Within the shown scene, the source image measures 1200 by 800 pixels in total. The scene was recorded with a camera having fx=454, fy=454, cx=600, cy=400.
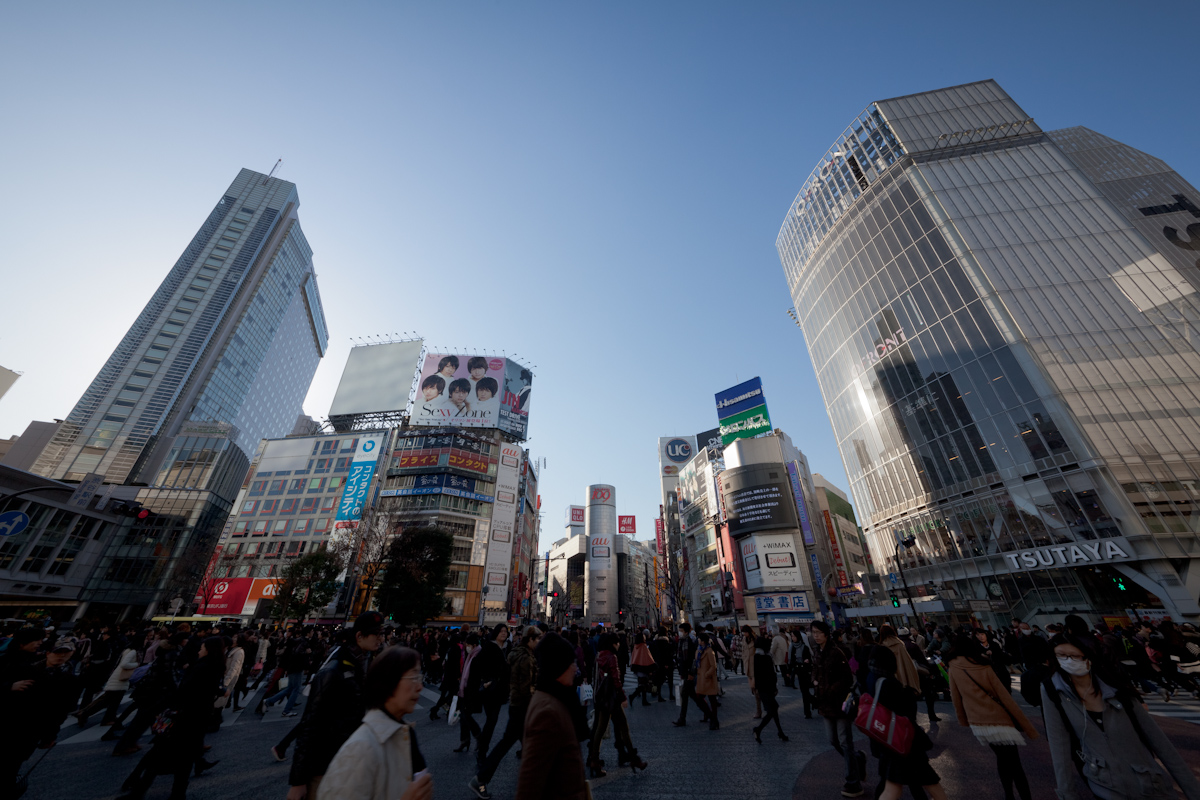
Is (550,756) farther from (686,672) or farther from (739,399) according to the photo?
(739,399)

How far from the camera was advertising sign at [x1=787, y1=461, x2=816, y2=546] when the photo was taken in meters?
50.6

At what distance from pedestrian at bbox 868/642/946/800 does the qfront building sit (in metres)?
26.6

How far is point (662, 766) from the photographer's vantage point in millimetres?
6594

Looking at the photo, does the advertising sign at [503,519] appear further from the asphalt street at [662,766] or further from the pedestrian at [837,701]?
the pedestrian at [837,701]

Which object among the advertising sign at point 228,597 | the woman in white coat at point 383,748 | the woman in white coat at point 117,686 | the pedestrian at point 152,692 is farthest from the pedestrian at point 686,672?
the advertising sign at point 228,597

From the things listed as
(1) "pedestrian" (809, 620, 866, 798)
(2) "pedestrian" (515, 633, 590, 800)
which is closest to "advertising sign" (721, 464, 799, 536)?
(1) "pedestrian" (809, 620, 866, 798)

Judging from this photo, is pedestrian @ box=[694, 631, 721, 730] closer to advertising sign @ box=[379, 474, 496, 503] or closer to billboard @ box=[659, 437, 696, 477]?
advertising sign @ box=[379, 474, 496, 503]

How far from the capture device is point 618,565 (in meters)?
115

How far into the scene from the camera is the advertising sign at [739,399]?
57500 millimetres

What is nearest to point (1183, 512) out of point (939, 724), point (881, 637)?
point (939, 724)

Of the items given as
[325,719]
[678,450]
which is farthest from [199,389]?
[325,719]

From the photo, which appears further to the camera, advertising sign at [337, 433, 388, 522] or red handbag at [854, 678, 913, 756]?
advertising sign at [337, 433, 388, 522]

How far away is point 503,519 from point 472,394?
15.8 metres

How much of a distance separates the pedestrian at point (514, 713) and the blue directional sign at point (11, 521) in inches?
518
